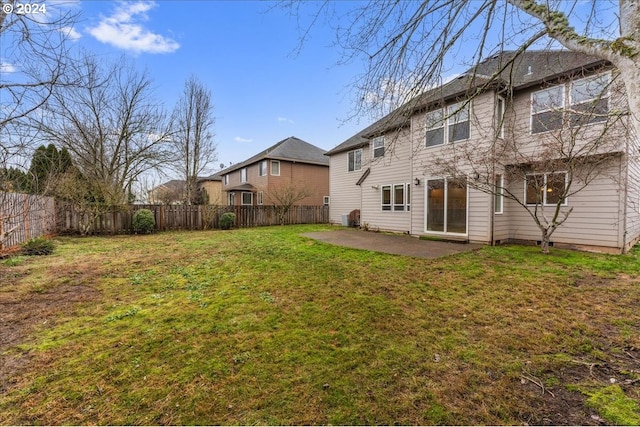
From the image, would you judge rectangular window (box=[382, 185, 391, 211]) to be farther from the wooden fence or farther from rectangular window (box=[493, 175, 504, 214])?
the wooden fence

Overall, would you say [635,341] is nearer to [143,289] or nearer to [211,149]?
[143,289]

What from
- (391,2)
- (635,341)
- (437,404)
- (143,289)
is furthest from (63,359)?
(635,341)

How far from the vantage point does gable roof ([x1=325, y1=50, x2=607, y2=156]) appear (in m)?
3.74

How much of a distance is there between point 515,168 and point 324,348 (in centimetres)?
889

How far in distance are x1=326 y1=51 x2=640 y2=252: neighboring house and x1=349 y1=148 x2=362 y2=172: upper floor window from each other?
340cm

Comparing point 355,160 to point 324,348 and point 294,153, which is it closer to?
point 294,153

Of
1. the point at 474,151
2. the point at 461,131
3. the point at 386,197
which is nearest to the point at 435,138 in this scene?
the point at 461,131

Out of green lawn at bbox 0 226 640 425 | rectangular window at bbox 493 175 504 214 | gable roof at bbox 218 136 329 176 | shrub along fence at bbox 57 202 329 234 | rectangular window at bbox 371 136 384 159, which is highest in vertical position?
gable roof at bbox 218 136 329 176

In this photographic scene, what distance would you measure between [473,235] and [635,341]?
648cm

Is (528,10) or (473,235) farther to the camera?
(473,235)

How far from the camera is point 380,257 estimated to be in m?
7.29

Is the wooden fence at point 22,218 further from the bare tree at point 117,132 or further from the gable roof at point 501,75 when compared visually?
the gable roof at point 501,75

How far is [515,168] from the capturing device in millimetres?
8562

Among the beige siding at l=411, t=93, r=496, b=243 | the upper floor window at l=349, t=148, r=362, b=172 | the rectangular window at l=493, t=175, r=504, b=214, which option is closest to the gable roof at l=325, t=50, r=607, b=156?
the beige siding at l=411, t=93, r=496, b=243
